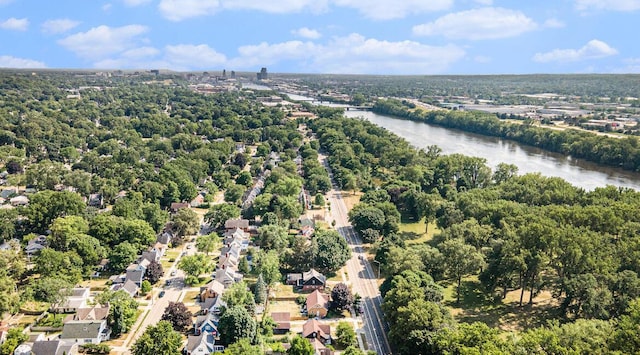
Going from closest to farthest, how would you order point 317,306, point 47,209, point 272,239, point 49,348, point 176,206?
point 49,348, point 317,306, point 272,239, point 47,209, point 176,206

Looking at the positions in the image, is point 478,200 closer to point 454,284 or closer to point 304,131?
point 454,284

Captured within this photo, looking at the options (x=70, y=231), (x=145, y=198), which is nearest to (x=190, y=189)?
(x=145, y=198)

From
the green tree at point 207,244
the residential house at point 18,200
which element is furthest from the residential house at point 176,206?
the residential house at point 18,200

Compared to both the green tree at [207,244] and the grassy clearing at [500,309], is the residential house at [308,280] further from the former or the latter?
the grassy clearing at [500,309]

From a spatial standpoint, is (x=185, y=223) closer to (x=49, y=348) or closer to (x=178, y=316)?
(x=178, y=316)

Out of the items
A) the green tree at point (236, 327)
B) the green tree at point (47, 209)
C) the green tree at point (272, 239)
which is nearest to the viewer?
the green tree at point (236, 327)

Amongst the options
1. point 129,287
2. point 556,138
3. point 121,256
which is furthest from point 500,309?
point 556,138
